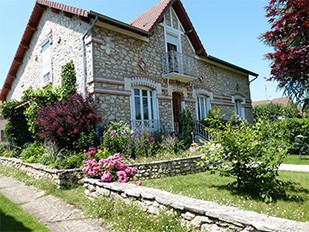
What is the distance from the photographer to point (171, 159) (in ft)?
24.4

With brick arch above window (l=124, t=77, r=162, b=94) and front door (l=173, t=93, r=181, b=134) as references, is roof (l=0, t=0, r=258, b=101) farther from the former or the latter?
front door (l=173, t=93, r=181, b=134)

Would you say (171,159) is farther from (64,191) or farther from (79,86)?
(79,86)

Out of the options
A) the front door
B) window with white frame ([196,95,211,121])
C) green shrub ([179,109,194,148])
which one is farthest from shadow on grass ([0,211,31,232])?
window with white frame ([196,95,211,121])

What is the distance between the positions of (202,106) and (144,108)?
4.64 meters

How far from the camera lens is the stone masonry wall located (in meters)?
9.34

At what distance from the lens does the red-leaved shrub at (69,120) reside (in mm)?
7734

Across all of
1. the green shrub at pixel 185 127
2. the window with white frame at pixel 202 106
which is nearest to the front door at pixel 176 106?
the green shrub at pixel 185 127

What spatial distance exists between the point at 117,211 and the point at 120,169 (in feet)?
4.31

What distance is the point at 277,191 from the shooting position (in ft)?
15.0

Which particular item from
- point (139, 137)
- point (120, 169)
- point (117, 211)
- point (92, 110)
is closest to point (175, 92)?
point (139, 137)

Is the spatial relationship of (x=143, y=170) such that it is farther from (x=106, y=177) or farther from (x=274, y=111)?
(x=274, y=111)

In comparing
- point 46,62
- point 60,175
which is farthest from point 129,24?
point 60,175

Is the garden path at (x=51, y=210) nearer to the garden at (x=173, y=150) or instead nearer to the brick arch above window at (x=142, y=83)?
the garden at (x=173, y=150)

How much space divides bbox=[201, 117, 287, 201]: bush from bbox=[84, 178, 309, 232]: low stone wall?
1416 millimetres
